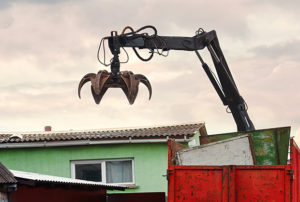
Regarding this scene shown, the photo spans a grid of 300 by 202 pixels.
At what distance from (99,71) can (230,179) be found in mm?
3358

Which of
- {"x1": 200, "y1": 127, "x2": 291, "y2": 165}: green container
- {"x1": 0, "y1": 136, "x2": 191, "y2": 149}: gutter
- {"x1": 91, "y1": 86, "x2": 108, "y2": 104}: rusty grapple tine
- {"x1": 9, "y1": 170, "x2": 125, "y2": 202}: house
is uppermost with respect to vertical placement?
{"x1": 91, "y1": 86, "x2": 108, "y2": 104}: rusty grapple tine

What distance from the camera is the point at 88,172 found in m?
22.7

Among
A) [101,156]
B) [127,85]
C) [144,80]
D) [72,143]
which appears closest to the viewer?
[127,85]

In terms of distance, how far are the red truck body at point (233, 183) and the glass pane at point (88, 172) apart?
10274 millimetres

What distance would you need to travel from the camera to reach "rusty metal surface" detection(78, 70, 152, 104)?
1348cm

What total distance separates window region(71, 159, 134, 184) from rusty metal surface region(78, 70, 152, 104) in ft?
29.4

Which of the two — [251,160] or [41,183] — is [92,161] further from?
[251,160]

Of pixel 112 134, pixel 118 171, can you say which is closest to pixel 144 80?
pixel 112 134

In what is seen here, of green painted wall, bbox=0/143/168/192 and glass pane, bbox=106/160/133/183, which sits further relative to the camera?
glass pane, bbox=106/160/133/183

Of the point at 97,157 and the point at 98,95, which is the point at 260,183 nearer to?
the point at 98,95

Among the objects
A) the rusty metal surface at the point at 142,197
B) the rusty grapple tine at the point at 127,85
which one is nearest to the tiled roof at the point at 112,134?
the rusty metal surface at the point at 142,197

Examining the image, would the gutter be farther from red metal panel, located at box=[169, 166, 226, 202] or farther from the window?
red metal panel, located at box=[169, 166, 226, 202]

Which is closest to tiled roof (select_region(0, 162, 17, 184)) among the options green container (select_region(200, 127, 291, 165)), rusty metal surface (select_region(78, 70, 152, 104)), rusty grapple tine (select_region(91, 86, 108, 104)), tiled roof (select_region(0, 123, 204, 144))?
rusty metal surface (select_region(78, 70, 152, 104))

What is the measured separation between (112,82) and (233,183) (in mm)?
3125
